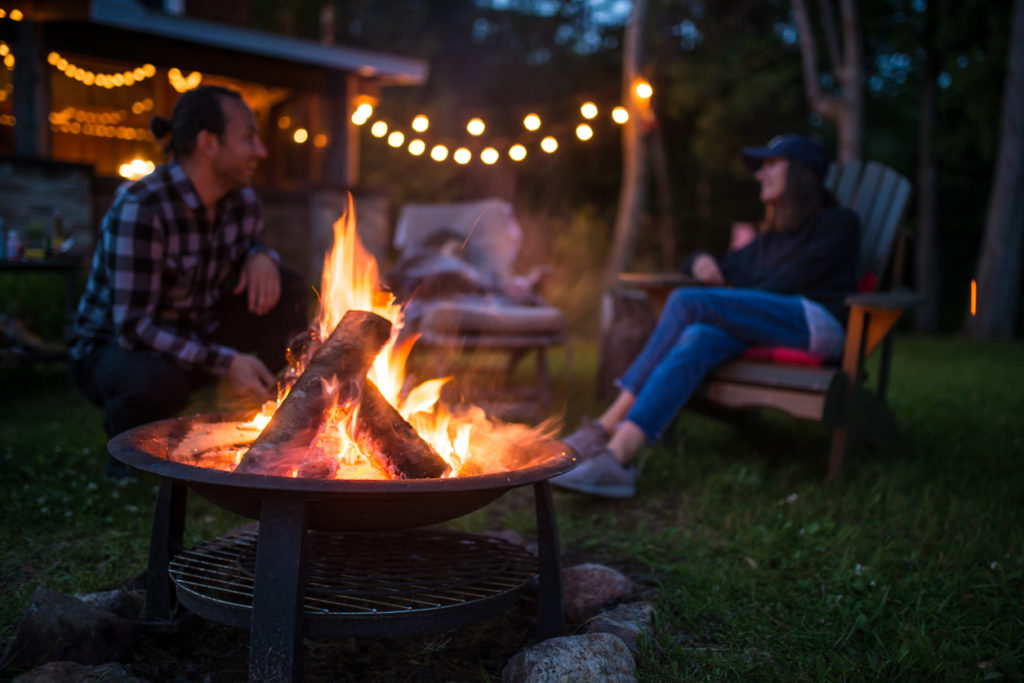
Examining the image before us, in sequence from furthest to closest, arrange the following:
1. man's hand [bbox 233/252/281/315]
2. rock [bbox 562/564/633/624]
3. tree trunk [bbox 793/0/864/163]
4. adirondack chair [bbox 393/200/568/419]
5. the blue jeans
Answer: tree trunk [bbox 793/0/864/163], adirondack chair [bbox 393/200/568/419], the blue jeans, man's hand [bbox 233/252/281/315], rock [bbox 562/564/633/624]

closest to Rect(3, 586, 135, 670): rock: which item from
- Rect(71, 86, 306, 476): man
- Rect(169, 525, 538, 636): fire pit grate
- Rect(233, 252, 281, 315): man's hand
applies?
Rect(169, 525, 538, 636): fire pit grate

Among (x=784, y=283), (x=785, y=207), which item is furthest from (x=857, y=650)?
(x=785, y=207)

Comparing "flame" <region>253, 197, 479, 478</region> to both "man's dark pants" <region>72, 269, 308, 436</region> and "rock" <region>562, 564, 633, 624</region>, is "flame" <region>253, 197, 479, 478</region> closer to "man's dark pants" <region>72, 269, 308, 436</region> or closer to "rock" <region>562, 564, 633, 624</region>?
"rock" <region>562, 564, 633, 624</region>

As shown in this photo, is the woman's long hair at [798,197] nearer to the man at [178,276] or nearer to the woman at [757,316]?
the woman at [757,316]

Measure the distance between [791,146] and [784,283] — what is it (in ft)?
2.10

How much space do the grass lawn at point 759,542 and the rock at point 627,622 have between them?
5 centimetres

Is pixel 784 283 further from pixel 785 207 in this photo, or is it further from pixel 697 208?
pixel 697 208

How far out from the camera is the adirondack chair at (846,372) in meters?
3.00

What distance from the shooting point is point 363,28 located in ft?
58.0

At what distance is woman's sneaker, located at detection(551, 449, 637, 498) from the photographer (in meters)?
2.81

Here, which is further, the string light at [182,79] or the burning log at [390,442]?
the string light at [182,79]

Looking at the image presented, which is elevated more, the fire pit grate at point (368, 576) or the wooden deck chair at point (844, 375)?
the wooden deck chair at point (844, 375)

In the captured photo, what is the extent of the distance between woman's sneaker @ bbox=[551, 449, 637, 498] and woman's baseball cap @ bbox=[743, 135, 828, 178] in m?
1.56

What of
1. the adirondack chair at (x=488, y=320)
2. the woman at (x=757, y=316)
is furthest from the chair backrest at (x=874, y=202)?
the adirondack chair at (x=488, y=320)
